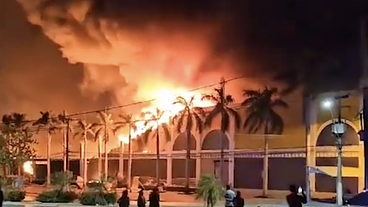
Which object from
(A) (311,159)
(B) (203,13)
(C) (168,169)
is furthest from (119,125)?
(A) (311,159)

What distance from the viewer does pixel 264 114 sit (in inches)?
752

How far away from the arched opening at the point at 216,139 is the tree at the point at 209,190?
959 millimetres

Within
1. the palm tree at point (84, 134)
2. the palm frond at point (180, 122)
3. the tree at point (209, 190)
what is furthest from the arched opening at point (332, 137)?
the palm tree at point (84, 134)

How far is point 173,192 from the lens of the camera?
19875 millimetres

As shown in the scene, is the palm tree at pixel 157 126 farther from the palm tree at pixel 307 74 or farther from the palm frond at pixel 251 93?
the palm tree at pixel 307 74

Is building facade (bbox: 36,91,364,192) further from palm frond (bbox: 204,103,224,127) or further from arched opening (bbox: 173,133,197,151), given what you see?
palm frond (bbox: 204,103,224,127)

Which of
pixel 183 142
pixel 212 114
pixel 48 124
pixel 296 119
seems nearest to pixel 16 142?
pixel 48 124

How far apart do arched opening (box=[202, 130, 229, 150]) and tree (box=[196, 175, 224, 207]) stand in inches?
37.8

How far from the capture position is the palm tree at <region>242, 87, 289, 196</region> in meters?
19.0

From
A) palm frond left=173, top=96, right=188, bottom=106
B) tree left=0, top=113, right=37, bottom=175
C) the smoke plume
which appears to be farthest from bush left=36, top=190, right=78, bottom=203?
palm frond left=173, top=96, right=188, bottom=106

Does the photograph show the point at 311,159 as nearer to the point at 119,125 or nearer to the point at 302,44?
the point at 302,44

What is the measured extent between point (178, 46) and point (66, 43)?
3.58 metres

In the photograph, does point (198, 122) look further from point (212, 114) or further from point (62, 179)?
point (62, 179)

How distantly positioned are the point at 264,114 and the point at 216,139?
4.92 feet
